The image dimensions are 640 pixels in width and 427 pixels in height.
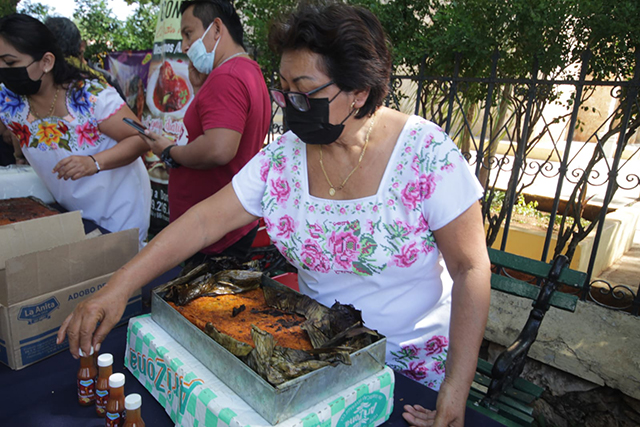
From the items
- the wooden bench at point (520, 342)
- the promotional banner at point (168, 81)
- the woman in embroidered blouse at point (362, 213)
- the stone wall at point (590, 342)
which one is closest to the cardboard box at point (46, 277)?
the woman in embroidered blouse at point (362, 213)

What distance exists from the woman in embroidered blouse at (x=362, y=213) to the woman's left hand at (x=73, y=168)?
3.41ft

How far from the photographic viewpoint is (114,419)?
114 centimetres

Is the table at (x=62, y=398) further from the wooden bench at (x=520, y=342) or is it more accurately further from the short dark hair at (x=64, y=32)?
the short dark hair at (x=64, y=32)

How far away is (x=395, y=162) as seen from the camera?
151 cm

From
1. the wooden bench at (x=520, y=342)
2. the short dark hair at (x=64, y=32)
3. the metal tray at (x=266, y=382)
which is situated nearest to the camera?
the metal tray at (x=266, y=382)

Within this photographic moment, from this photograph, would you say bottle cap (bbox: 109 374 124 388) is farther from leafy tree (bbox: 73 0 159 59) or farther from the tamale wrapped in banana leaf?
leafy tree (bbox: 73 0 159 59)

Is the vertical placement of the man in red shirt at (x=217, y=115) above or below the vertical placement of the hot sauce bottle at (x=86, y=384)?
above

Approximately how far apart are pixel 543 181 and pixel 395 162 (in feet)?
23.8

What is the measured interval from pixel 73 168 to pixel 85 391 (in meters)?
1.43

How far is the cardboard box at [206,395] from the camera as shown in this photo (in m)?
1.04

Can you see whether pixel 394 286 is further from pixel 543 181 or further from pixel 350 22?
pixel 543 181

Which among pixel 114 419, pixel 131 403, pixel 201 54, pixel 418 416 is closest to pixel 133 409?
pixel 131 403

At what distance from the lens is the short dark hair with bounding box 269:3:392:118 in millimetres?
1391

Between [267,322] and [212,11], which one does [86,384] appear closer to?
[267,322]
